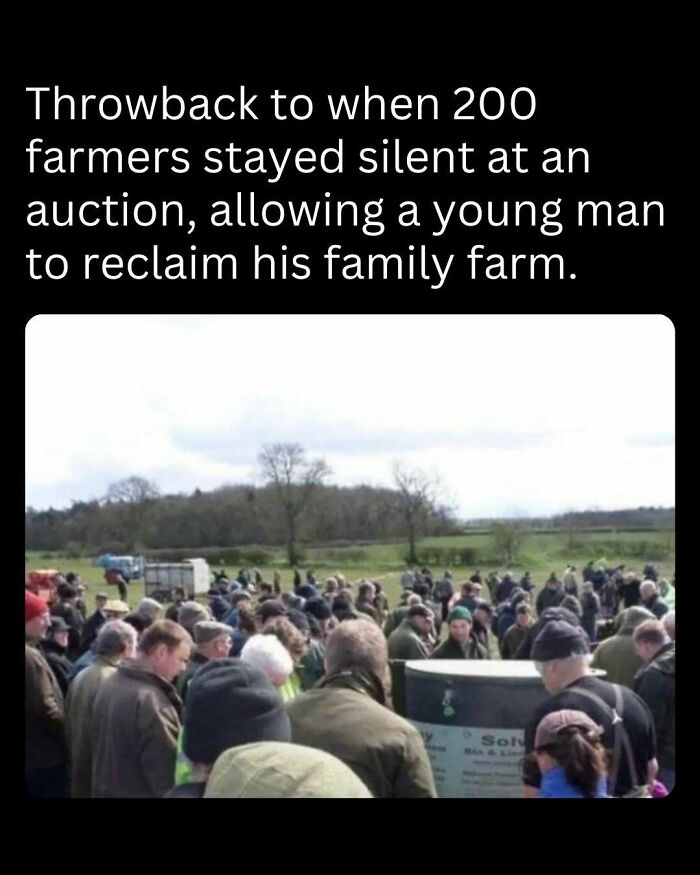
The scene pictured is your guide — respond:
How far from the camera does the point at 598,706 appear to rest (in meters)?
4.20

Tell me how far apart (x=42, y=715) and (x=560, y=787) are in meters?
2.64

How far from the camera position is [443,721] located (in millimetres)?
4543

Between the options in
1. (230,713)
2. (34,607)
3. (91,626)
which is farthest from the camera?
(91,626)

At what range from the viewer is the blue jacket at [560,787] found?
364 cm

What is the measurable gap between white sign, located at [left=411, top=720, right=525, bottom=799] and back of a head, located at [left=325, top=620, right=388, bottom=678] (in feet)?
1.81

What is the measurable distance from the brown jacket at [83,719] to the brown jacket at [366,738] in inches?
47.9

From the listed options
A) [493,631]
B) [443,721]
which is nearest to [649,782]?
[443,721]

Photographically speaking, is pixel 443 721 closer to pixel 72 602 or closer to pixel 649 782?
pixel 649 782

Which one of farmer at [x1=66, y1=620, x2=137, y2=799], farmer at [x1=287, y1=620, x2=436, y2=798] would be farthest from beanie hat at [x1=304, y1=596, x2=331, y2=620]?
farmer at [x1=287, y1=620, x2=436, y2=798]

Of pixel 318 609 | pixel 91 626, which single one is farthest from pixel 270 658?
pixel 318 609

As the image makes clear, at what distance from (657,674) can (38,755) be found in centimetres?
284

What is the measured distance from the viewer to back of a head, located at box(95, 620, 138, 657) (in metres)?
5.21

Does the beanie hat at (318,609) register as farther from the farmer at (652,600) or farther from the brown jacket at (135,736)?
the brown jacket at (135,736)

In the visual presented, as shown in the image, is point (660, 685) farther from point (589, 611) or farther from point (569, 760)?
point (589, 611)
